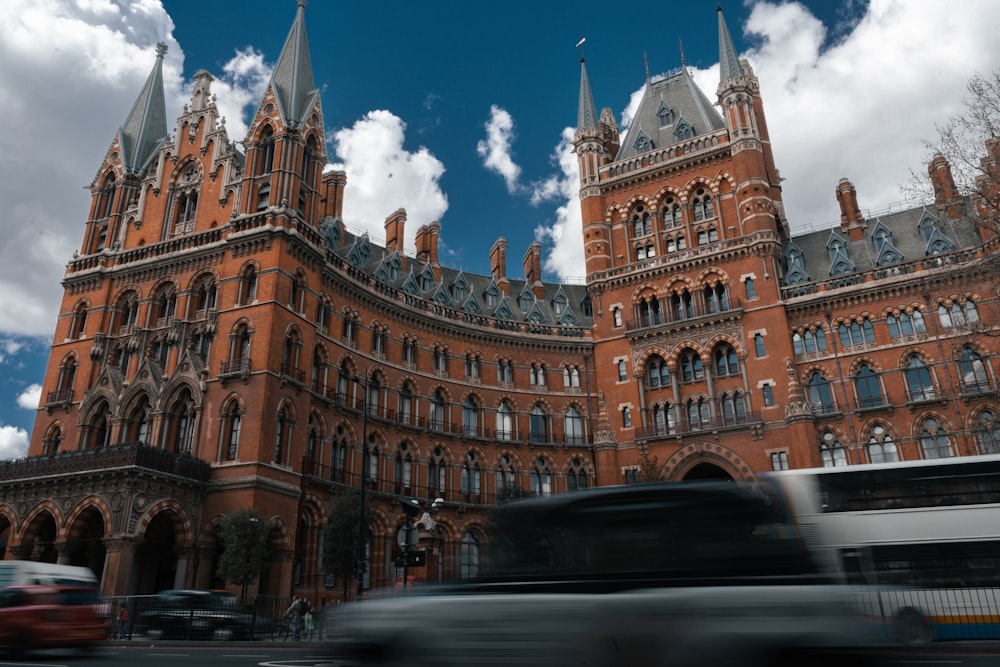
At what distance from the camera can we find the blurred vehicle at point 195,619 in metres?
22.2

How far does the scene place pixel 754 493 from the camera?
7.23 m

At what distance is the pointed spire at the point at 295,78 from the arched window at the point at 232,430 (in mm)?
16235

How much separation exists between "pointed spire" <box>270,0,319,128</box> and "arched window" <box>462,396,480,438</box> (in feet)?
66.4

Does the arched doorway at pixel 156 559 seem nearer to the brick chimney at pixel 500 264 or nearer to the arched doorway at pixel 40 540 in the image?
the arched doorway at pixel 40 540

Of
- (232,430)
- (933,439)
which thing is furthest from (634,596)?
(933,439)

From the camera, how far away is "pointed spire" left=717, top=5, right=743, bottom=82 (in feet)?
169

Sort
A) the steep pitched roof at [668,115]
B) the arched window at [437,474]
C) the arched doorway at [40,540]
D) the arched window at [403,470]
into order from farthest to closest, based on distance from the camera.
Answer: the steep pitched roof at [668,115] → the arched window at [437,474] → the arched window at [403,470] → the arched doorway at [40,540]

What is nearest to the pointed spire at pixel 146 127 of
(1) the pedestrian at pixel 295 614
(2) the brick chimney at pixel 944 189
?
(1) the pedestrian at pixel 295 614

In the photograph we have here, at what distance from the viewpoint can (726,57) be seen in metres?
53.1

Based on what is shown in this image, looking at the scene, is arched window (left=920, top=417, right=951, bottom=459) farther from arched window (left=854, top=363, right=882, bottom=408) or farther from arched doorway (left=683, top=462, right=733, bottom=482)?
arched doorway (left=683, top=462, right=733, bottom=482)

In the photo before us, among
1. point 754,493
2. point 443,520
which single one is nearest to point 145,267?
point 443,520

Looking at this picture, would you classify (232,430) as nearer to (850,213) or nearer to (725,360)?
(725,360)

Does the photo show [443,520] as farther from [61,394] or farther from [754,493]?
[754,493]

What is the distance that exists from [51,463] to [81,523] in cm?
301
